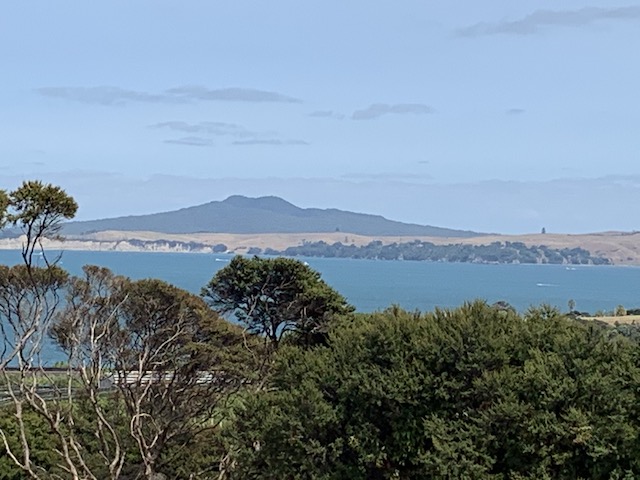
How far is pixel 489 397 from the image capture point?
12477mm

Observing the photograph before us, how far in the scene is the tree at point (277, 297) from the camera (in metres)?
21.0

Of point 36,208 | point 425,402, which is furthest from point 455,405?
point 36,208

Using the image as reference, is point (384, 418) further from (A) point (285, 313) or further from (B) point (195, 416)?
(A) point (285, 313)

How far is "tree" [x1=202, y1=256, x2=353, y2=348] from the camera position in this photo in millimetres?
21016

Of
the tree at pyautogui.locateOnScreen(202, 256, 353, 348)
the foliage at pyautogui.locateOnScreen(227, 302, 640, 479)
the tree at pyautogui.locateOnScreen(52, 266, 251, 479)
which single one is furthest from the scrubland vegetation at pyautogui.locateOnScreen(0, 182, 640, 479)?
the tree at pyautogui.locateOnScreen(202, 256, 353, 348)

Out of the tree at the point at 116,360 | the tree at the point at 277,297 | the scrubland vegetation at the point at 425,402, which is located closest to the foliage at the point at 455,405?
the scrubland vegetation at the point at 425,402

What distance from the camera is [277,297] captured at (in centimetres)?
2164

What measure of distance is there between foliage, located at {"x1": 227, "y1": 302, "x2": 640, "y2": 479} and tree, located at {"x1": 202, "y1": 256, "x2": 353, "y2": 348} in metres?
6.88

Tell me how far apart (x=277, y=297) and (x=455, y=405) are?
9.46 metres

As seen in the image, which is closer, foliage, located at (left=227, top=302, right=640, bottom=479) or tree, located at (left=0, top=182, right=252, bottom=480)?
foliage, located at (left=227, top=302, right=640, bottom=479)

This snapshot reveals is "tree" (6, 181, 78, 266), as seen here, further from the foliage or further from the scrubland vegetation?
the foliage

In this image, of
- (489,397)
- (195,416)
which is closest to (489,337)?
(489,397)

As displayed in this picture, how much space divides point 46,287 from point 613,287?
449 feet

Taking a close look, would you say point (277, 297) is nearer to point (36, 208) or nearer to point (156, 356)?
point (156, 356)
